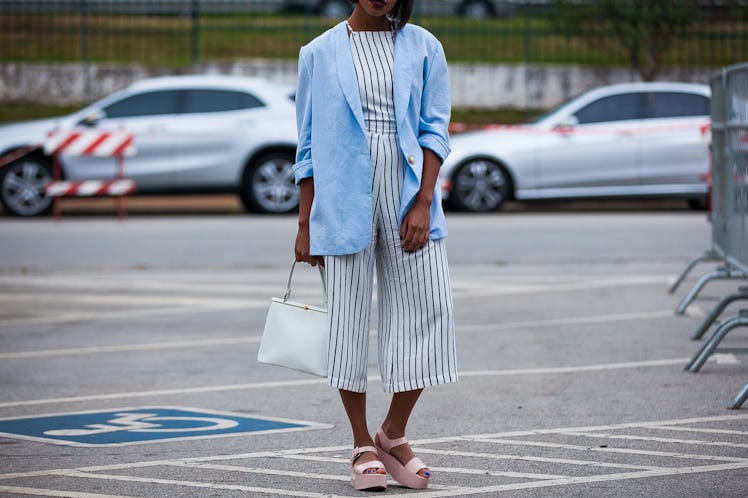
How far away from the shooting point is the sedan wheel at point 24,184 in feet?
59.0

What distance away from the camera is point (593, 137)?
59.5 feet

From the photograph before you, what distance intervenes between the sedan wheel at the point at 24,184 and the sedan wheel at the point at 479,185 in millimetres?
4903

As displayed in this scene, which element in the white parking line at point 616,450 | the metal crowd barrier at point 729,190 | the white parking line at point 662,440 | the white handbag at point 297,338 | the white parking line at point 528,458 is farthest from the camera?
the metal crowd barrier at point 729,190

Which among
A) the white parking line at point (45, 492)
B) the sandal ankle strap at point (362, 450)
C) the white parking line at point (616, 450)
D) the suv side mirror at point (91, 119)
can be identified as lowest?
the white parking line at point (616, 450)

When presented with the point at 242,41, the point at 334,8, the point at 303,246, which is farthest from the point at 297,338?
the point at 334,8

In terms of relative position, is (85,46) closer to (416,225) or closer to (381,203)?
(381,203)

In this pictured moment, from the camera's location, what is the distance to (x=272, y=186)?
59.5 ft

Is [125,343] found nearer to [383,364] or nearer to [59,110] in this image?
[383,364]

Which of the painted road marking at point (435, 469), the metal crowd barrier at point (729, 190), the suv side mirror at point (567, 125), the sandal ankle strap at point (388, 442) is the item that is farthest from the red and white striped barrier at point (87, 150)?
the sandal ankle strap at point (388, 442)

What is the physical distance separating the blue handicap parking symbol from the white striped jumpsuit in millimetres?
1175

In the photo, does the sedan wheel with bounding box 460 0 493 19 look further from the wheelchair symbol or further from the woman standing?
the woman standing

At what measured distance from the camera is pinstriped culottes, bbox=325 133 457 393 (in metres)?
5.09

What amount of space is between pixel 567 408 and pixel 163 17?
2004 cm

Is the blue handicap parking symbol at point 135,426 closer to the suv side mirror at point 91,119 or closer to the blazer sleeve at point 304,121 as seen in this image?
the blazer sleeve at point 304,121
